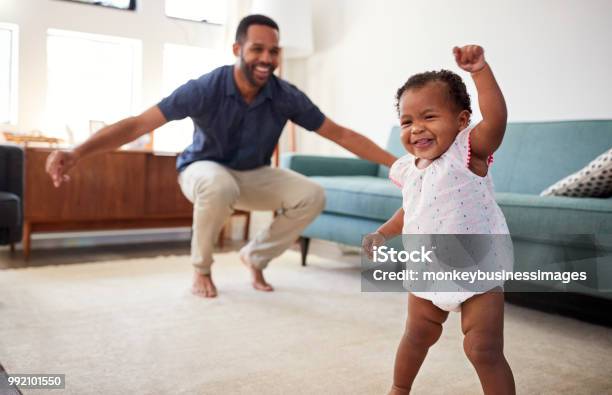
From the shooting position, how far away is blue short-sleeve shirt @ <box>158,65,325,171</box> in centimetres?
235

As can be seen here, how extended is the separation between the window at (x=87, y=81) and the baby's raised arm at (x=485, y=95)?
310 centimetres

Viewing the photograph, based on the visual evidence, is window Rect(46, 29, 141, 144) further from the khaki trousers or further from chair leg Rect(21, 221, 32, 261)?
the khaki trousers

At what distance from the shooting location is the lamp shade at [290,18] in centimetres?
385

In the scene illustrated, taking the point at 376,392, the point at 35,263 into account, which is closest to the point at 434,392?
the point at 376,392

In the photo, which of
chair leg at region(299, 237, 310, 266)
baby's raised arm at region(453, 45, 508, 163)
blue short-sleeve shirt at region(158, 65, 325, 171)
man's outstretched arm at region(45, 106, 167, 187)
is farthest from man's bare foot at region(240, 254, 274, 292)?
baby's raised arm at region(453, 45, 508, 163)

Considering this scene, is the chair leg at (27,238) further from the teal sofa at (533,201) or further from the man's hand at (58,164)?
the man's hand at (58,164)

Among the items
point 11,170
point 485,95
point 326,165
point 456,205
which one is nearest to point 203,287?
point 11,170

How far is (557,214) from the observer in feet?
6.28

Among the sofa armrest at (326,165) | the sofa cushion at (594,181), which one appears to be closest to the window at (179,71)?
the sofa armrest at (326,165)

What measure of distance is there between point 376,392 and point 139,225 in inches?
101

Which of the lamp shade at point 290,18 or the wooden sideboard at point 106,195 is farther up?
the lamp shade at point 290,18

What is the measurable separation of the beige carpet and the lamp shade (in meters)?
1.92

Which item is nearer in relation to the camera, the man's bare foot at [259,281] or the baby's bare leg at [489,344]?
the baby's bare leg at [489,344]

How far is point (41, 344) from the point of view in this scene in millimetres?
1651
